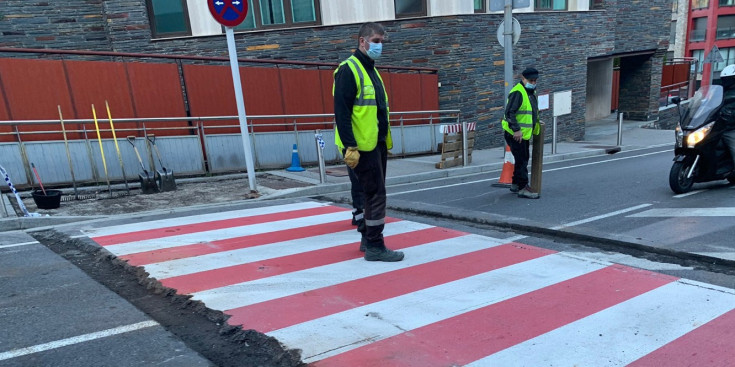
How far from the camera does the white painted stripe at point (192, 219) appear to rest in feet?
19.9

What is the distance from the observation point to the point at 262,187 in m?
9.10

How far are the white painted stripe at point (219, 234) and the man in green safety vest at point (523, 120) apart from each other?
3.04 metres

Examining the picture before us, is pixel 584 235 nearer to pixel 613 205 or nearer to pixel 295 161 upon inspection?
pixel 613 205

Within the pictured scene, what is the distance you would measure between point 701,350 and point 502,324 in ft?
3.81

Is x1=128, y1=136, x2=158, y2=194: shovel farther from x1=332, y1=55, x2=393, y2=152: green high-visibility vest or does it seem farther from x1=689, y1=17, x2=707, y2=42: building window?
x1=689, y1=17, x2=707, y2=42: building window

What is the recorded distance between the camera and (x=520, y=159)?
7773 millimetres

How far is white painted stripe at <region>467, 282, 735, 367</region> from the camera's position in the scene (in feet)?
9.30

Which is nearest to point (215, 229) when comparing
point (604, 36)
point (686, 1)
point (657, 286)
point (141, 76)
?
point (657, 286)

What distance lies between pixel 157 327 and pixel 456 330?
206cm

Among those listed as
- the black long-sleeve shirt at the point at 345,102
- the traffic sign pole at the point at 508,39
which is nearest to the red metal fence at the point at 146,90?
the traffic sign pole at the point at 508,39

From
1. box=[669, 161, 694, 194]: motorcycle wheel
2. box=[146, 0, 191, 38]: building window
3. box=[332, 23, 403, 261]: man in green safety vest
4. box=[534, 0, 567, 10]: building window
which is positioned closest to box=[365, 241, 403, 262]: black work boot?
box=[332, 23, 403, 261]: man in green safety vest

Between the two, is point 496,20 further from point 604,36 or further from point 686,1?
point 686,1

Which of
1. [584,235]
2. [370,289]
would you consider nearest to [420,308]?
[370,289]

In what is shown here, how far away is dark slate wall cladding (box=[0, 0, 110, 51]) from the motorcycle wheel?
13.9 metres
